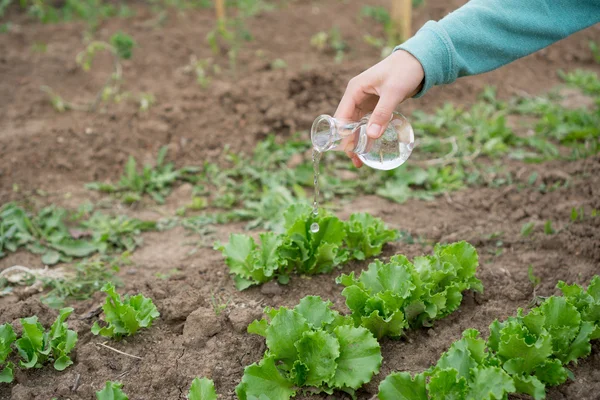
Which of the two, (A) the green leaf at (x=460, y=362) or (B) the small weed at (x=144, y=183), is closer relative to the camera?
(A) the green leaf at (x=460, y=362)

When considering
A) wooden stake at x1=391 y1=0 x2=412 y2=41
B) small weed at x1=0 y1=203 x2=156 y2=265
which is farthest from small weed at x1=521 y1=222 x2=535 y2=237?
wooden stake at x1=391 y1=0 x2=412 y2=41

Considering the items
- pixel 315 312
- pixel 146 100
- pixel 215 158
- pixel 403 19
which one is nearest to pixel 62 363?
pixel 315 312

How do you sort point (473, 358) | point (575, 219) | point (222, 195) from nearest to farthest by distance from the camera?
point (473, 358), point (575, 219), point (222, 195)

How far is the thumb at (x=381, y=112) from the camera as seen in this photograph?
8.27 ft

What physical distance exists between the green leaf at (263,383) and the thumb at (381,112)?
3.34 ft

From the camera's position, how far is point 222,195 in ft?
14.9

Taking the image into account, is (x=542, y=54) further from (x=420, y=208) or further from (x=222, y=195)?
(x=222, y=195)

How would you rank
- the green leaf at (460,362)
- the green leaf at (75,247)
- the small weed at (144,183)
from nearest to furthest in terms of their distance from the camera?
the green leaf at (460,362) < the green leaf at (75,247) < the small weed at (144,183)

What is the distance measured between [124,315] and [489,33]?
6.76ft

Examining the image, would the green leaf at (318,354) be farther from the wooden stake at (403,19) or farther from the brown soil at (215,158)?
the wooden stake at (403,19)

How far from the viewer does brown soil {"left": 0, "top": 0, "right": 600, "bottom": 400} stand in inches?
109

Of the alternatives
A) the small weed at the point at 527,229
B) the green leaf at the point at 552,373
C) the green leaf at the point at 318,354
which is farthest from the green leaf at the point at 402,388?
the small weed at the point at 527,229

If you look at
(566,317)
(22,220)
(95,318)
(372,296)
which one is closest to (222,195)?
(22,220)

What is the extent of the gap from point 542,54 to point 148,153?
15.1ft
